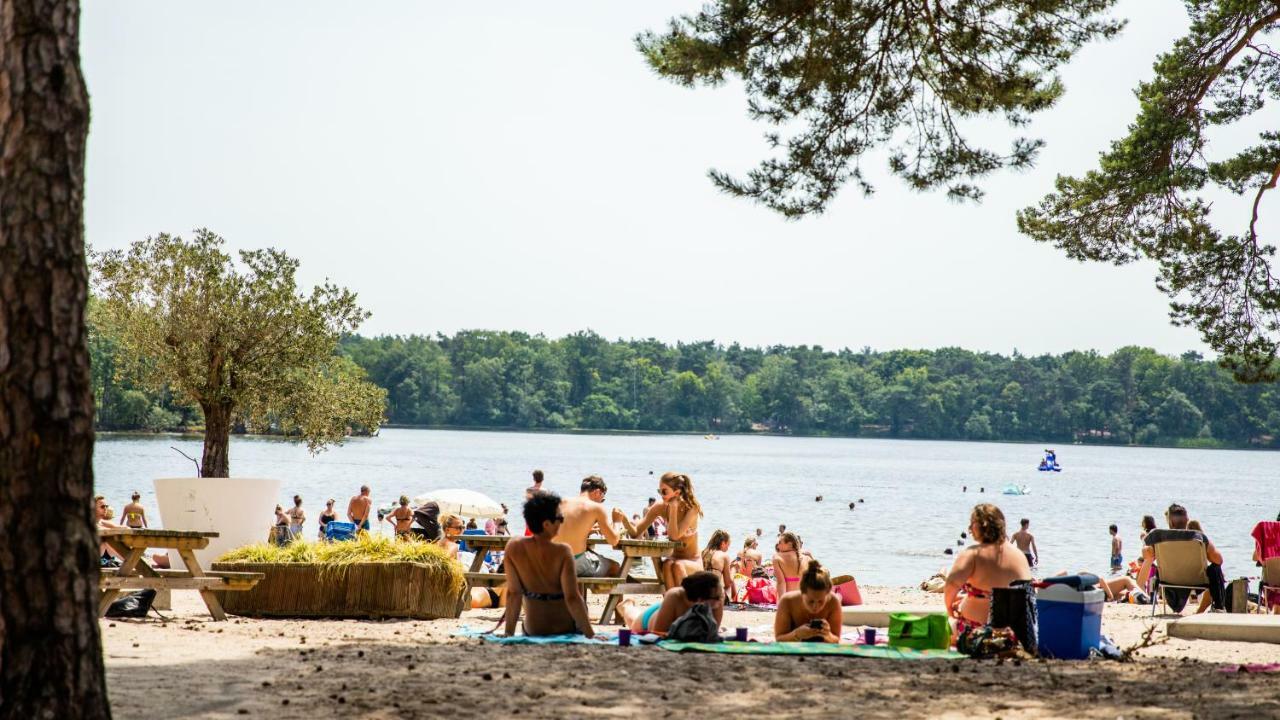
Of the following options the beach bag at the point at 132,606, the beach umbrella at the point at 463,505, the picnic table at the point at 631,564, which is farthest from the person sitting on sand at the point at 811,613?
the beach umbrella at the point at 463,505

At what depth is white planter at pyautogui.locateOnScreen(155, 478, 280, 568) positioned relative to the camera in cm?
1136

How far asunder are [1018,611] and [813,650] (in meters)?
1.17

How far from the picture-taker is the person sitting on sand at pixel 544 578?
7.36 m

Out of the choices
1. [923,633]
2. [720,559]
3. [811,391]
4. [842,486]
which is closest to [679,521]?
[923,633]

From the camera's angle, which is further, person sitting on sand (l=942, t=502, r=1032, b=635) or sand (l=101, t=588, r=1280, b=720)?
person sitting on sand (l=942, t=502, r=1032, b=635)

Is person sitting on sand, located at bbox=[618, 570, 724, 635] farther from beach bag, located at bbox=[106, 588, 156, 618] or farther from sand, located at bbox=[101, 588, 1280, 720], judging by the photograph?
beach bag, located at bbox=[106, 588, 156, 618]

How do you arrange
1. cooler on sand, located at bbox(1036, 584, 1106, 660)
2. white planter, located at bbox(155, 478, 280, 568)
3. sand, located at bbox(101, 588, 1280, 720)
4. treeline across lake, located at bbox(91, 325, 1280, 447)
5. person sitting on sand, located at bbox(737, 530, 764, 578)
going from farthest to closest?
1. treeline across lake, located at bbox(91, 325, 1280, 447)
2. person sitting on sand, located at bbox(737, 530, 764, 578)
3. white planter, located at bbox(155, 478, 280, 568)
4. cooler on sand, located at bbox(1036, 584, 1106, 660)
5. sand, located at bbox(101, 588, 1280, 720)

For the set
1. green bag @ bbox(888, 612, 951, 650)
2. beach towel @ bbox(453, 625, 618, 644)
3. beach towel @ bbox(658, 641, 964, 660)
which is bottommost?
beach towel @ bbox(453, 625, 618, 644)

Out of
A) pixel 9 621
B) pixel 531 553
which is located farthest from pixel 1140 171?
pixel 9 621

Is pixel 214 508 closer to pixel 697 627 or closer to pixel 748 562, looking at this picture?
pixel 697 627

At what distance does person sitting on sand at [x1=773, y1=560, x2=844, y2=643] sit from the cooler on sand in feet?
3.90

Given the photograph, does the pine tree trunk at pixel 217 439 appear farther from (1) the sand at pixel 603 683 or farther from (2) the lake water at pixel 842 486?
(1) the sand at pixel 603 683

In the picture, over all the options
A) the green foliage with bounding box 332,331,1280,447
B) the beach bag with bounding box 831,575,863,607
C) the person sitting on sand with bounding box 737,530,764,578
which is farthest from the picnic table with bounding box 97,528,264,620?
the green foliage with bounding box 332,331,1280,447

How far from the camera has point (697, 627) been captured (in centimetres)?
751
